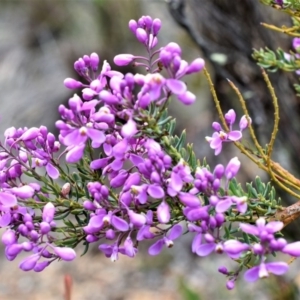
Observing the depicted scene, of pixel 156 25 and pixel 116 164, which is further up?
pixel 156 25

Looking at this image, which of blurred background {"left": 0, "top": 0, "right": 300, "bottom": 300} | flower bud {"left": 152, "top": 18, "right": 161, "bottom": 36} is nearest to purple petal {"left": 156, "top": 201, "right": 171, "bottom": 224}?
flower bud {"left": 152, "top": 18, "right": 161, "bottom": 36}

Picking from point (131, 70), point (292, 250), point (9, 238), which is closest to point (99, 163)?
point (9, 238)

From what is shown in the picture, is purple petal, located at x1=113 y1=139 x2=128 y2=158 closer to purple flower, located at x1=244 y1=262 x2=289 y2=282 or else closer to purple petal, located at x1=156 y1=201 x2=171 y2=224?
purple petal, located at x1=156 y1=201 x2=171 y2=224

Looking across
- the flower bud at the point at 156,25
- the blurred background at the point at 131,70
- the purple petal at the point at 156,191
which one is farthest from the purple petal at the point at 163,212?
the blurred background at the point at 131,70

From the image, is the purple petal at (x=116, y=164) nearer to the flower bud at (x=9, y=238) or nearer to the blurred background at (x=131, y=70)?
the flower bud at (x=9, y=238)

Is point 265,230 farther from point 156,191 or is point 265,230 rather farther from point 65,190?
point 65,190

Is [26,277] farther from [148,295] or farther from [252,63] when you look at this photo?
[252,63]
